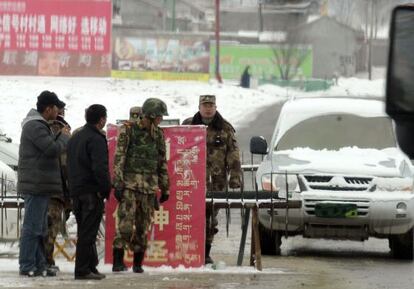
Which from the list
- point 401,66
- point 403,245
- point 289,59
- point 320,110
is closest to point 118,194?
point 403,245

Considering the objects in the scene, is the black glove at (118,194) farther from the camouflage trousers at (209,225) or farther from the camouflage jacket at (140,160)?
the camouflage trousers at (209,225)

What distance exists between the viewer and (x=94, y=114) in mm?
10164

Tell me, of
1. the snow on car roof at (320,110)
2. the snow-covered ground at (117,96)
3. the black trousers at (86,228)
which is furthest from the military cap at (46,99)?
the snow-covered ground at (117,96)

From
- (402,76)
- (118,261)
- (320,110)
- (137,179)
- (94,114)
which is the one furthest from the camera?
(320,110)

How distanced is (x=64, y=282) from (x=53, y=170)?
104cm

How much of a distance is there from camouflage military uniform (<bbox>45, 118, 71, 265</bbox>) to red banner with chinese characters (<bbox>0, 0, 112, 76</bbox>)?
134 feet

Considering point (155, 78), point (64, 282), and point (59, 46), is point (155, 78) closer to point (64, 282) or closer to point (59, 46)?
point (59, 46)

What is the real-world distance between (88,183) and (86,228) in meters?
0.41

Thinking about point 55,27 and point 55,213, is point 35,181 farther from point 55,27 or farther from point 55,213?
point 55,27

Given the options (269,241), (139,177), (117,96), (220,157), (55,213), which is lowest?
(269,241)

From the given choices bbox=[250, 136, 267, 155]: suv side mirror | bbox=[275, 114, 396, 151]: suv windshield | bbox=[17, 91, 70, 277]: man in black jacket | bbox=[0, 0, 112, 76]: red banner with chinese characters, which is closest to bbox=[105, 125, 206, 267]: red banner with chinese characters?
bbox=[17, 91, 70, 277]: man in black jacket

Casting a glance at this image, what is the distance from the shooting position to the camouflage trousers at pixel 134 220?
10.3 meters

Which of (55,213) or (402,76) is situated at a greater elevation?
(402,76)

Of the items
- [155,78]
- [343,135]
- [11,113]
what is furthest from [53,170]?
[155,78]
